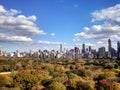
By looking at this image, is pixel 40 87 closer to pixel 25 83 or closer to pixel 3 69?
pixel 25 83

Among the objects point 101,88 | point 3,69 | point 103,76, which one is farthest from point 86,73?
point 3,69

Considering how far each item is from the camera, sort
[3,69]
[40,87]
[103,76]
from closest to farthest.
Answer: [40,87], [103,76], [3,69]

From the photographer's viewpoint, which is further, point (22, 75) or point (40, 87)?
point (22, 75)

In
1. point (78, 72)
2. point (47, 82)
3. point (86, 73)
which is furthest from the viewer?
point (78, 72)

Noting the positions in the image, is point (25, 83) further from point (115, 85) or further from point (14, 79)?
point (115, 85)

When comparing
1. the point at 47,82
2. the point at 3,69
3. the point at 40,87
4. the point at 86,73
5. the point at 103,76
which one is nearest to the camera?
the point at 40,87

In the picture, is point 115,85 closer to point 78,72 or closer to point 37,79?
point 37,79

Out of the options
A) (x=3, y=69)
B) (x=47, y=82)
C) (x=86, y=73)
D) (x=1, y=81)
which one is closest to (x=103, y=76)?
(x=86, y=73)

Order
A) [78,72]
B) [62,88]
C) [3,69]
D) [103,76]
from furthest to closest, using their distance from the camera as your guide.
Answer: [3,69] < [78,72] < [103,76] < [62,88]

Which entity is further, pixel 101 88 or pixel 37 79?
pixel 37 79
